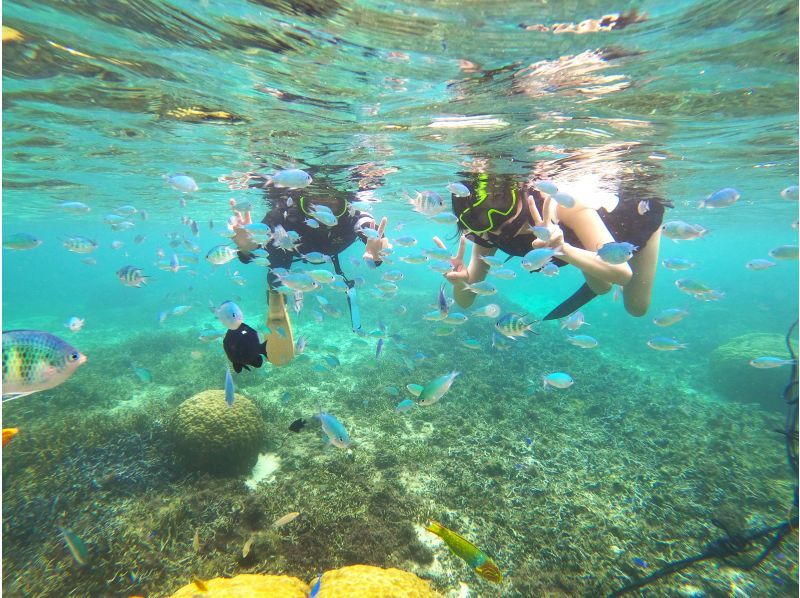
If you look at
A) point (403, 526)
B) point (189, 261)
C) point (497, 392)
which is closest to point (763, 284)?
point (497, 392)

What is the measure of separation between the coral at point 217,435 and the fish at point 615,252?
7.76 metres

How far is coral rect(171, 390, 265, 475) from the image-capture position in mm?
7480

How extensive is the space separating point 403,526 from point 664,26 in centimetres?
952

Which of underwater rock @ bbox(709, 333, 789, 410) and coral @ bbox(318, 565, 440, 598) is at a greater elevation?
coral @ bbox(318, 565, 440, 598)

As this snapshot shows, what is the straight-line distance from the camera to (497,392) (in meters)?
12.3

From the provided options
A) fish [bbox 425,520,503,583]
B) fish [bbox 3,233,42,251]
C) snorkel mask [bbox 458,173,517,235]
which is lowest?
fish [bbox 425,520,503,583]

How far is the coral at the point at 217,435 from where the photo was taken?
7480mm

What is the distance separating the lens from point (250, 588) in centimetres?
412

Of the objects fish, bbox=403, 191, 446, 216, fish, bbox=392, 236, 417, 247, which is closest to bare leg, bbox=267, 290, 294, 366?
fish, bbox=403, 191, 446, 216

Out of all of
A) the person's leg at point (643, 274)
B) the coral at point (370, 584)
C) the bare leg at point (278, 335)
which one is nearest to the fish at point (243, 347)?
the bare leg at point (278, 335)

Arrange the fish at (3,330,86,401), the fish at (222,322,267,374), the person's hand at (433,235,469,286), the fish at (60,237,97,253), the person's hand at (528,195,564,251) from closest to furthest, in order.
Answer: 1. the fish at (3,330,86,401)
2. the fish at (222,322,267,374)
3. the person's hand at (528,195,564,251)
4. the person's hand at (433,235,469,286)
5. the fish at (60,237,97,253)

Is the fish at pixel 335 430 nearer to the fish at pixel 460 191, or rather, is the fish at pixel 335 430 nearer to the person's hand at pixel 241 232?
the person's hand at pixel 241 232

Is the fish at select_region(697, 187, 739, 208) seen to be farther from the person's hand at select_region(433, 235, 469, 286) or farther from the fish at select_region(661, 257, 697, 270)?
the person's hand at select_region(433, 235, 469, 286)

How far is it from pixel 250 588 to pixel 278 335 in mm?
3216
